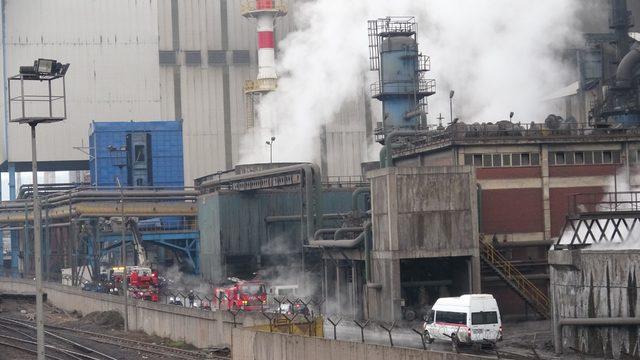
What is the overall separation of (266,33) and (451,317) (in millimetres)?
62780

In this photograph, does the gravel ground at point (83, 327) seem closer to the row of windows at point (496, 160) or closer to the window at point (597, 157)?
the row of windows at point (496, 160)

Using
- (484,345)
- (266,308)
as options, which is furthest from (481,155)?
(484,345)

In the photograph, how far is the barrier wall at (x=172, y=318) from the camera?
146 feet

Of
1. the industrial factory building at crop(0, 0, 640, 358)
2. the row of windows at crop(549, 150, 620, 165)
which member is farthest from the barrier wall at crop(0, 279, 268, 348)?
the row of windows at crop(549, 150, 620, 165)

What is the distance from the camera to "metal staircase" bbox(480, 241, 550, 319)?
5000 cm

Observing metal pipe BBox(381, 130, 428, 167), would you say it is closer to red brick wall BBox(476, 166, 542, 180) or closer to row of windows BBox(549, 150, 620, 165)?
red brick wall BBox(476, 166, 542, 180)

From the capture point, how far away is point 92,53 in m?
105

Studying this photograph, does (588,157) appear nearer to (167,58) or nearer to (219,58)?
(219,58)

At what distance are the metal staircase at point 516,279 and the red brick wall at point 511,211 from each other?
1.17 metres

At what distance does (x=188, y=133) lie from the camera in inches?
4210

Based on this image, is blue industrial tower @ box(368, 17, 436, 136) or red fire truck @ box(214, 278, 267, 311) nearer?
red fire truck @ box(214, 278, 267, 311)

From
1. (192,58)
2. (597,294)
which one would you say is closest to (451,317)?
(597,294)

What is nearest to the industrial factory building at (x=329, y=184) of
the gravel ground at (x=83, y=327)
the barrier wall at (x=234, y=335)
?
the barrier wall at (x=234, y=335)

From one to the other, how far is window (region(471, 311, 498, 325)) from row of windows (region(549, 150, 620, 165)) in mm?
15762
